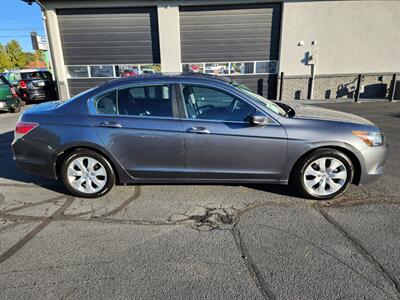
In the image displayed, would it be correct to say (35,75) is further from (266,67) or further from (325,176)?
(325,176)

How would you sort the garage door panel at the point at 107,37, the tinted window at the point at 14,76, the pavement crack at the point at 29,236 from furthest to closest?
the tinted window at the point at 14,76 < the garage door panel at the point at 107,37 < the pavement crack at the point at 29,236

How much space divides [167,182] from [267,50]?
10.6 metres

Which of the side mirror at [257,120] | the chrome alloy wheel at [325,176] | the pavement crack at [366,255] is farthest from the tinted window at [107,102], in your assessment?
the pavement crack at [366,255]

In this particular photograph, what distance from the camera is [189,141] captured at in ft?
10.9

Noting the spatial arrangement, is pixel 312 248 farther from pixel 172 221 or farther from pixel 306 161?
pixel 172 221

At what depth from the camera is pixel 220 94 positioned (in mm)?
3408

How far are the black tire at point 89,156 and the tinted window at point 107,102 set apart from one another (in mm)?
572

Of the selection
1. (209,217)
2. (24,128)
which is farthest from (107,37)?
(209,217)

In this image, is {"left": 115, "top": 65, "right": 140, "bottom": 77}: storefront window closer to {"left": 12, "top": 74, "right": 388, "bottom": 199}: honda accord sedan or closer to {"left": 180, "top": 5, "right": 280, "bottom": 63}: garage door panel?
{"left": 180, "top": 5, "right": 280, "bottom": 63}: garage door panel

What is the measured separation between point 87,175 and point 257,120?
2.28m

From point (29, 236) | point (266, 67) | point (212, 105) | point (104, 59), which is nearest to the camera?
point (29, 236)

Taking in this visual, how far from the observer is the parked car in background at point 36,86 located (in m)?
13.0

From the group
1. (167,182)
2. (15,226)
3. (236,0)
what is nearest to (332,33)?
(236,0)

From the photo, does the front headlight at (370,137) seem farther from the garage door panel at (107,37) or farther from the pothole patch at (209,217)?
the garage door panel at (107,37)
